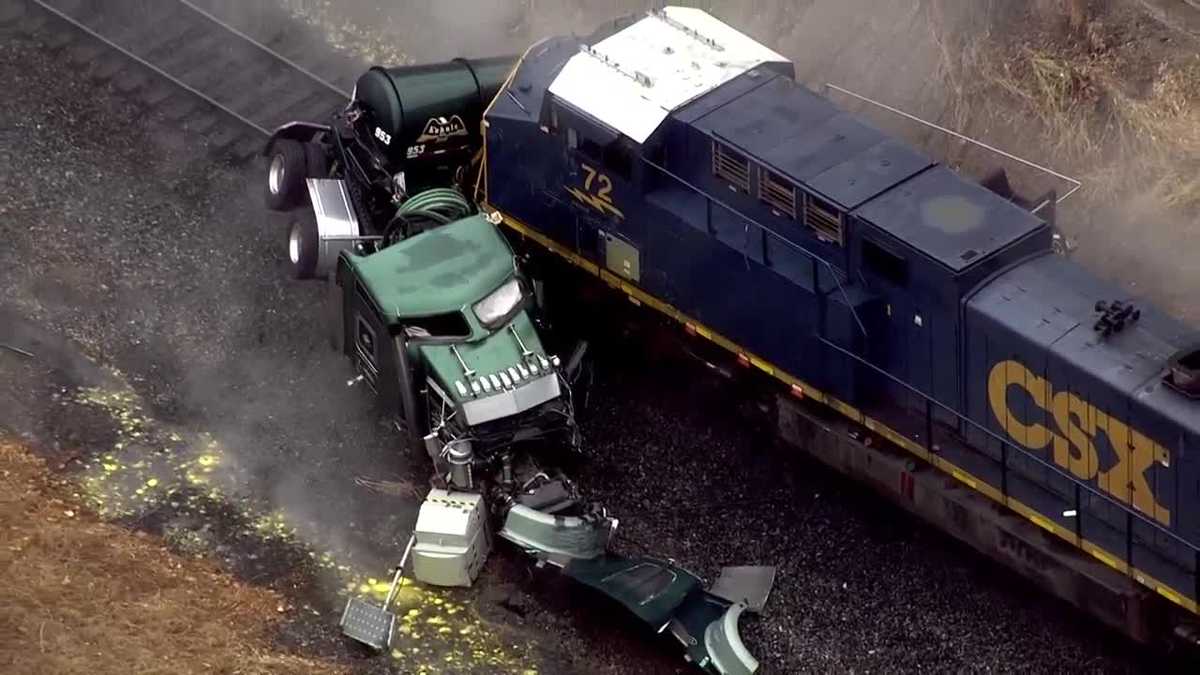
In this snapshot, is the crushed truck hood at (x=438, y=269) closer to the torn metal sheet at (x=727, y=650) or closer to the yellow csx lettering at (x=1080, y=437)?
the torn metal sheet at (x=727, y=650)

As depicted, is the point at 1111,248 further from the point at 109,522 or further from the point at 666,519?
the point at 109,522

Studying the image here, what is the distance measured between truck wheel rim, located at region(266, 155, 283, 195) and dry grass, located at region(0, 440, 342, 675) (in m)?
5.47

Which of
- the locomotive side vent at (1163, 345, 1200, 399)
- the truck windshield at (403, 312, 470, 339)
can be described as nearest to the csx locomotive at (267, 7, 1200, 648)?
the locomotive side vent at (1163, 345, 1200, 399)

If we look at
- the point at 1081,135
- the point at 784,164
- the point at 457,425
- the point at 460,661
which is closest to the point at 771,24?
the point at 1081,135

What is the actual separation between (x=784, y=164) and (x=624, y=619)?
4.59 meters

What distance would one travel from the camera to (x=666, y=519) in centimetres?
1944

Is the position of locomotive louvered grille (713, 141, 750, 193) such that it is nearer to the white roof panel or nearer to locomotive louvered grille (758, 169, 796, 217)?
locomotive louvered grille (758, 169, 796, 217)

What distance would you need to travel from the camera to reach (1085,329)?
1678cm

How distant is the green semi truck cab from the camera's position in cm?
1888

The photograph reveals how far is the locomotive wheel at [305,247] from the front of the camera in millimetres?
21984

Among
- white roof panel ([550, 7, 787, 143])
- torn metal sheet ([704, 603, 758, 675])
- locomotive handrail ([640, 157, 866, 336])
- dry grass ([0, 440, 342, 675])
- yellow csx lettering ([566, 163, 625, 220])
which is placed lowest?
torn metal sheet ([704, 603, 758, 675])

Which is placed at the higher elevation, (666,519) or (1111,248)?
(1111,248)

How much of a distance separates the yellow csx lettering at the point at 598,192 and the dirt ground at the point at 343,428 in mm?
2099

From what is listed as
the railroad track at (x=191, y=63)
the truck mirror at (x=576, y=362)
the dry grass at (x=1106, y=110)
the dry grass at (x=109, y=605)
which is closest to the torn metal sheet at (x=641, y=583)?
the truck mirror at (x=576, y=362)
